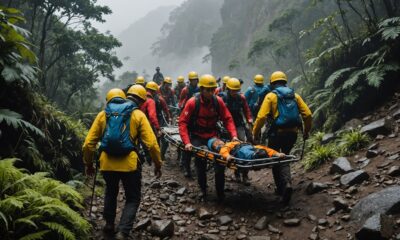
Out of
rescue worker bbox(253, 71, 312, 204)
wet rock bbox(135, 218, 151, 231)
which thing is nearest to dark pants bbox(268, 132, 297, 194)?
rescue worker bbox(253, 71, 312, 204)

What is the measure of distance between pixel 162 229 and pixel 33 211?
2116 millimetres

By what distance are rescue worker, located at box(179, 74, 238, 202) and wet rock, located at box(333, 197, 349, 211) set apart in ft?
6.92

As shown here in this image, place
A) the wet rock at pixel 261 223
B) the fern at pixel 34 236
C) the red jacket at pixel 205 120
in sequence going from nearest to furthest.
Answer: the fern at pixel 34 236
the wet rock at pixel 261 223
the red jacket at pixel 205 120

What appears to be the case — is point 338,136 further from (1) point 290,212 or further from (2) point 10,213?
(2) point 10,213

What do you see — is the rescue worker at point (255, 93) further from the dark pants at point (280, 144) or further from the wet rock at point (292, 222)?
the wet rock at point (292, 222)

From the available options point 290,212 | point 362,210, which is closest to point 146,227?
point 290,212

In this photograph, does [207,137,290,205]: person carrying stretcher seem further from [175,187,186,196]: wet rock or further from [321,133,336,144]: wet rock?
[321,133,336,144]: wet rock

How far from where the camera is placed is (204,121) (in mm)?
7070

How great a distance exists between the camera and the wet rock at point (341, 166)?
6.95 metres

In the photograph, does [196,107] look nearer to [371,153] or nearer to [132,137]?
[132,137]

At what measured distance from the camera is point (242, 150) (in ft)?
19.9

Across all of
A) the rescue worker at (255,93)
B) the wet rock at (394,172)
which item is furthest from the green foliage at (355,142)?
the rescue worker at (255,93)

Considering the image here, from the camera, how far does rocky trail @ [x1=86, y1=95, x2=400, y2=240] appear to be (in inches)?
200

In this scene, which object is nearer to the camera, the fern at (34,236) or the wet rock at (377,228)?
the fern at (34,236)
